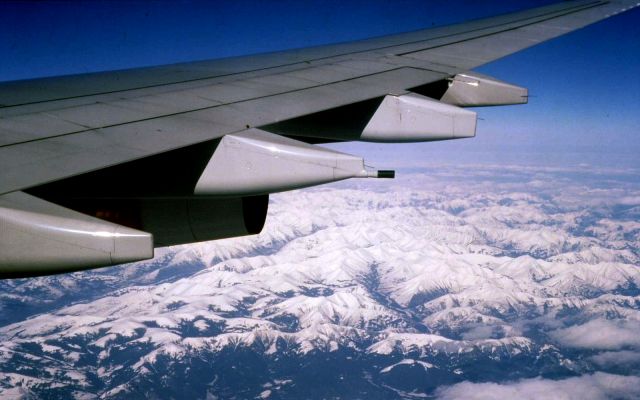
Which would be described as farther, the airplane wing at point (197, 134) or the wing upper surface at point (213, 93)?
the wing upper surface at point (213, 93)

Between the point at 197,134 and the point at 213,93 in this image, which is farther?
the point at 213,93

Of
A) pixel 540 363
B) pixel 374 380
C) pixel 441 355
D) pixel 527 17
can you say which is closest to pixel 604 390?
pixel 540 363

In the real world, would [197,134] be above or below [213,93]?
below

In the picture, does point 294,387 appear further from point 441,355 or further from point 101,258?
point 101,258

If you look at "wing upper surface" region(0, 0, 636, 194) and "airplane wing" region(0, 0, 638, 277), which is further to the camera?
"wing upper surface" region(0, 0, 636, 194)
